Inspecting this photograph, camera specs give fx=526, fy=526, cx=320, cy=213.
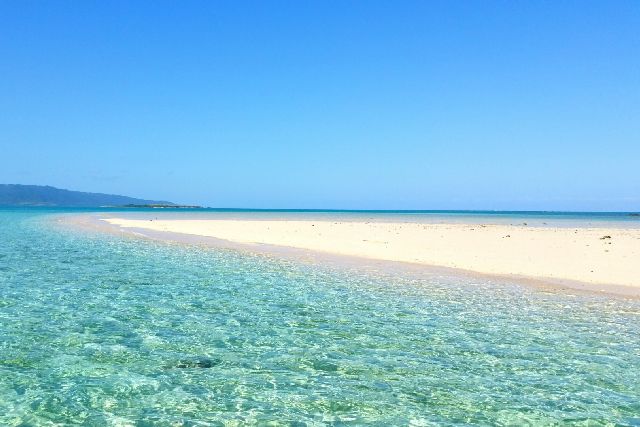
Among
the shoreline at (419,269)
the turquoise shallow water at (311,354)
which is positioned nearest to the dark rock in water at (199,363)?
the turquoise shallow water at (311,354)

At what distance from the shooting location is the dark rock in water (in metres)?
8.70

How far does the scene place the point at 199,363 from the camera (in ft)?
Answer: 29.1

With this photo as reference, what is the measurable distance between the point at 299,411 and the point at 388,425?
1194 mm

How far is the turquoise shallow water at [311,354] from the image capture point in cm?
703

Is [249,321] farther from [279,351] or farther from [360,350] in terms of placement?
[360,350]

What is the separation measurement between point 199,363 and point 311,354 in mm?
1974

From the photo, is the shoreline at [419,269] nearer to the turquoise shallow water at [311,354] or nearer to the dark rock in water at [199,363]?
the turquoise shallow water at [311,354]

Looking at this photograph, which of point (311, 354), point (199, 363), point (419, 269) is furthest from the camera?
point (419, 269)

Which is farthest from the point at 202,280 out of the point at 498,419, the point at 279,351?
the point at 498,419

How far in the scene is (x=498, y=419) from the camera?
6863mm

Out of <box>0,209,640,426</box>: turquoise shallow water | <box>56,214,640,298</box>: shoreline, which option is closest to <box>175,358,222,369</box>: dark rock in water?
<box>0,209,640,426</box>: turquoise shallow water

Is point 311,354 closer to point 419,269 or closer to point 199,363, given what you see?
point 199,363

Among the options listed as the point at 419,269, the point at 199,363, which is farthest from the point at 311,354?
the point at 419,269

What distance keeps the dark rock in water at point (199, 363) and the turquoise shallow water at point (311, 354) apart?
5 cm
